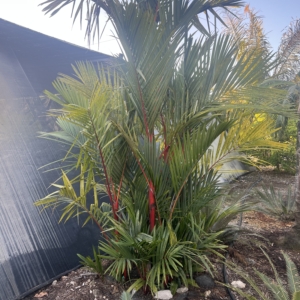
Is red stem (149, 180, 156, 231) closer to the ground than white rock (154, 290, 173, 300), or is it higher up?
higher up

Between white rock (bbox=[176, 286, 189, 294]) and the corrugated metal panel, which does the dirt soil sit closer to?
white rock (bbox=[176, 286, 189, 294])

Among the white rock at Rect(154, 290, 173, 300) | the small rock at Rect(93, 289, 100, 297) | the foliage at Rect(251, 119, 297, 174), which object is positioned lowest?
the foliage at Rect(251, 119, 297, 174)

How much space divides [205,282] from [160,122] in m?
1.11

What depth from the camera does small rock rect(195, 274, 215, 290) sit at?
197 centimetres

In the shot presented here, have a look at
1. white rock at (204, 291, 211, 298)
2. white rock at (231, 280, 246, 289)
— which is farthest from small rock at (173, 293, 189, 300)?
white rock at (231, 280, 246, 289)

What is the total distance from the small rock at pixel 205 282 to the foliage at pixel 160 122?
10 cm

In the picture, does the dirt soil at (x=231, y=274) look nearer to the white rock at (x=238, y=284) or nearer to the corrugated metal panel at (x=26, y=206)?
the white rock at (x=238, y=284)

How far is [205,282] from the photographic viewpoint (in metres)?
2.00

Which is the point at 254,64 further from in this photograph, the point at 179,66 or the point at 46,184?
the point at 46,184

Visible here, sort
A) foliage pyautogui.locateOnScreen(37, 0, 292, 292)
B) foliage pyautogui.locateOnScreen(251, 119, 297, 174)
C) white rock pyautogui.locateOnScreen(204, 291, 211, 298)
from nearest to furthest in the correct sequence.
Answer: foliage pyautogui.locateOnScreen(37, 0, 292, 292) → white rock pyautogui.locateOnScreen(204, 291, 211, 298) → foliage pyautogui.locateOnScreen(251, 119, 297, 174)

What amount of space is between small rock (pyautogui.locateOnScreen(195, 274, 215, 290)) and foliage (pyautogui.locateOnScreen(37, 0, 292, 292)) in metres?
0.10

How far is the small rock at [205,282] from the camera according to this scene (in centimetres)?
197

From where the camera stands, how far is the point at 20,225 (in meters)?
2.06

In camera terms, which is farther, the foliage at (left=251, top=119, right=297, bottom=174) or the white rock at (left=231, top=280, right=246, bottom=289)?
the foliage at (left=251, top=119, right=297, bottom=174)
